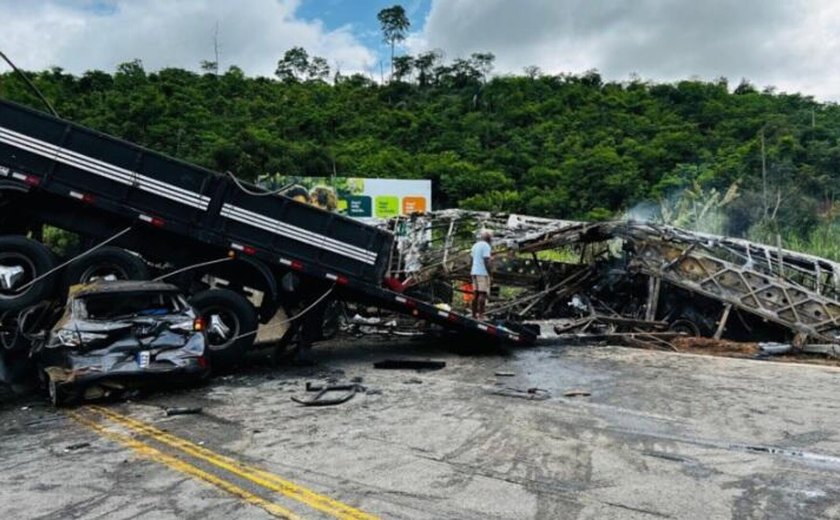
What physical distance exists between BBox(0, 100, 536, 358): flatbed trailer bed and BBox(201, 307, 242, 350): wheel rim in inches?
33.0

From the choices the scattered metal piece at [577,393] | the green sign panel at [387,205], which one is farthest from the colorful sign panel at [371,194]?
the scattered metal piece at [577,393]

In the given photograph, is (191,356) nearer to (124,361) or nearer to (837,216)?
(124,361)

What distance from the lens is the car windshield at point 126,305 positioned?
27.2ft

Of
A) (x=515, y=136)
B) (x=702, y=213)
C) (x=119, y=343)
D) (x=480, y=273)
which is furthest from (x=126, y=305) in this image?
(x=515, y=136)

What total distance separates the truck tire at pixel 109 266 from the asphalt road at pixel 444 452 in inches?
78.8

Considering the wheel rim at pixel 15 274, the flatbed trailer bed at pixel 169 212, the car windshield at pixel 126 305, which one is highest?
the flatbed trailer bed at pixel 169 212

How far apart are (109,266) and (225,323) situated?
1846mm

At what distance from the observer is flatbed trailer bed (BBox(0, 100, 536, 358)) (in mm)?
9430

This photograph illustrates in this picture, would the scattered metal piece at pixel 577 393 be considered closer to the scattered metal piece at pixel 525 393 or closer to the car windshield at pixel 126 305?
the scattered metal piece at pixel 525 393

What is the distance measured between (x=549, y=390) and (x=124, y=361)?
17.1ft

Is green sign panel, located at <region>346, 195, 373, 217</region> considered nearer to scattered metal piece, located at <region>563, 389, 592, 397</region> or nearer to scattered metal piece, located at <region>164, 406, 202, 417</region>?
scattered metal piece, located at <region>563, 389, 592, 397</region>

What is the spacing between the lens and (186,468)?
532cm

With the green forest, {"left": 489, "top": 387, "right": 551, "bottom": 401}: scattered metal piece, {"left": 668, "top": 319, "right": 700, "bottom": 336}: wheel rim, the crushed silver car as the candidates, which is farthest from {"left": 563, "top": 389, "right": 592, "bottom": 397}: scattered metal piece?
the green forest

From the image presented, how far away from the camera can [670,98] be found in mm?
64938
